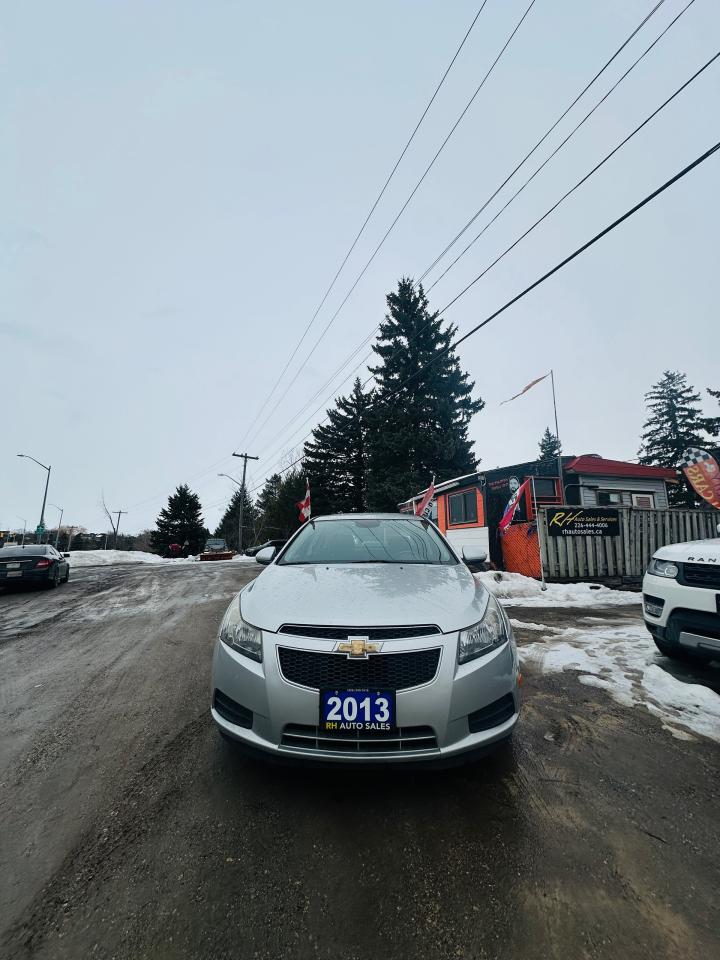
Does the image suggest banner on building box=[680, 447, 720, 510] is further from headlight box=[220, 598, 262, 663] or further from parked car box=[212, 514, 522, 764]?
headlight box=[220, 598, 262, 663]

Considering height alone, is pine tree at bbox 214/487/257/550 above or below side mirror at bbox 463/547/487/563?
above

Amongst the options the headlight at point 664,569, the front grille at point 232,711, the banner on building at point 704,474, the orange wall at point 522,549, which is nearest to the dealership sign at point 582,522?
the orange wall at point 522,549

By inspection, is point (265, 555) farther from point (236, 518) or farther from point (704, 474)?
point (236, 518)

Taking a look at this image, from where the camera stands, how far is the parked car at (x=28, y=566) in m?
9.76

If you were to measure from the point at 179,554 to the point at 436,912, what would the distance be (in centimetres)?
4531

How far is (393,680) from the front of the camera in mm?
1985

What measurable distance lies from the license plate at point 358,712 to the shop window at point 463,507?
12.2 meters

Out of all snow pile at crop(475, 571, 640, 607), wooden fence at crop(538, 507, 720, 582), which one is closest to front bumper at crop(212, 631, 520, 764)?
snow pile at crop(475, 571, 640, 607)

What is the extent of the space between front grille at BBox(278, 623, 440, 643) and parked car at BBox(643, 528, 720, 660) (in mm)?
2721

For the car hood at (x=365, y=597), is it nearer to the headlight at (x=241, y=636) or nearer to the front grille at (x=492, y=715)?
the headlight at (x=241, y=636)

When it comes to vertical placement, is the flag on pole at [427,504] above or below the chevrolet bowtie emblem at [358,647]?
above

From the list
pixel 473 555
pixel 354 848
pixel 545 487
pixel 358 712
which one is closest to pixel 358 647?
pixel 358 712

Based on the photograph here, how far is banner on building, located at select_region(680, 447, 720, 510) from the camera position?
9680 mm

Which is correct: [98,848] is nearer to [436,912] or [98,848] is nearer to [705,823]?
[436,912]
